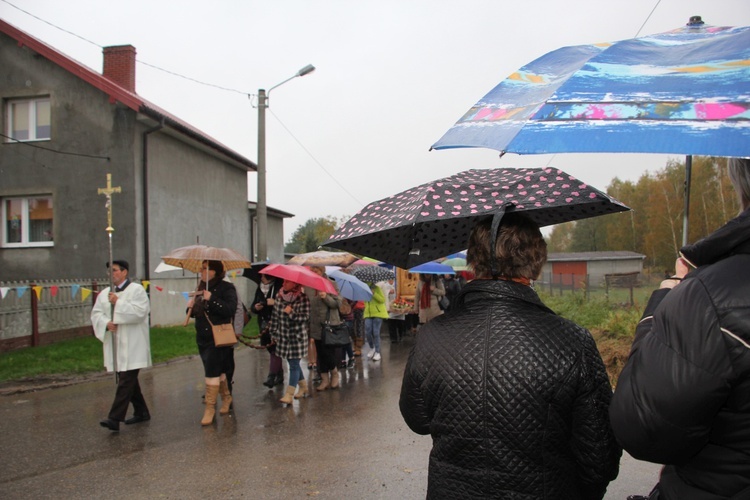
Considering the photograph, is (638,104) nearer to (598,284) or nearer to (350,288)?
(350,288)

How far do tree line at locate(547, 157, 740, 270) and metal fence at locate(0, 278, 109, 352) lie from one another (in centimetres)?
2056

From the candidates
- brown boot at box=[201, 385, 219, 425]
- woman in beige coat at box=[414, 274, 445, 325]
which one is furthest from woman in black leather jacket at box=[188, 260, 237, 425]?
woman in beige coat at box=[414, 274, 445, 325]

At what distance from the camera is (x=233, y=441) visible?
620 centimetres

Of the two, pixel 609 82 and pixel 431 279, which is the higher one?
pixel 609 82

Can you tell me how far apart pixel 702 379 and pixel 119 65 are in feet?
71.2

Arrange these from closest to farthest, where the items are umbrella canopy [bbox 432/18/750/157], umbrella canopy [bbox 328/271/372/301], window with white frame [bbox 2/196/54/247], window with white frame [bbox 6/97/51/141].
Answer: umbrella canopy [bbox 432/18/750/157] < umbrella canopy [bbox 328/271/372/301] < window with white frame [bbox 2/196/54/247] < window with white frame [bbox 6/97/51/141]

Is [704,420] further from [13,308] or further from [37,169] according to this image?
[37,169]

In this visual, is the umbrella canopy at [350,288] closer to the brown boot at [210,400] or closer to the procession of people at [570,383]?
the brown boot at [210,400]

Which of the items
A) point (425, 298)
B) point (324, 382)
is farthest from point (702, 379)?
point (425, 298)

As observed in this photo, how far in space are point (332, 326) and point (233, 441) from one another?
9.58 feet

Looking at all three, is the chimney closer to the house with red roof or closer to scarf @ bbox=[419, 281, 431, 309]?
the house with red roof

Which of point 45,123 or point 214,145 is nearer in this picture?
point 45,123

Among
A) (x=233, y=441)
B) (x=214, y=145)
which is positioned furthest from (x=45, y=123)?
(x=233, y=441)

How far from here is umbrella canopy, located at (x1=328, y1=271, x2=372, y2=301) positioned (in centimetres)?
955
